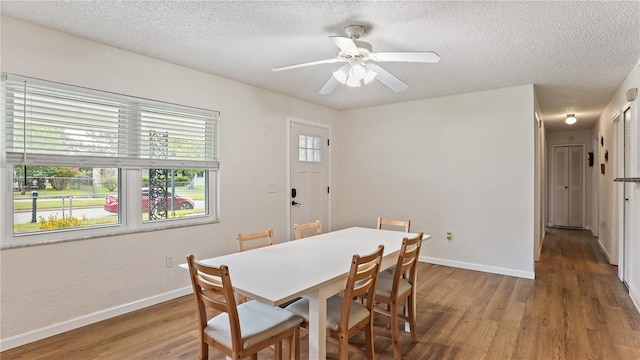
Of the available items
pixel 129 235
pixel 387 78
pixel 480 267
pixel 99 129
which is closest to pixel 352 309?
pixel 387 78

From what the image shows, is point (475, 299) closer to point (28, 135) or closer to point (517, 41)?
point (517, 41)

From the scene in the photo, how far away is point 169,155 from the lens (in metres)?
3.44

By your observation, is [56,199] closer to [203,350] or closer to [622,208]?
[203,350]

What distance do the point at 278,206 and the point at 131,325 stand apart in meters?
2.24

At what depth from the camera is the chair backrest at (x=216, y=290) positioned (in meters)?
1.58

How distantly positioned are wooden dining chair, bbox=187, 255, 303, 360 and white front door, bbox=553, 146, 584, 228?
8.55m

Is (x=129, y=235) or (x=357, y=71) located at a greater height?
(x=357, y=71)

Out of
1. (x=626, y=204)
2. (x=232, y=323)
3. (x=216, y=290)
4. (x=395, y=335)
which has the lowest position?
(x=395, y=335)

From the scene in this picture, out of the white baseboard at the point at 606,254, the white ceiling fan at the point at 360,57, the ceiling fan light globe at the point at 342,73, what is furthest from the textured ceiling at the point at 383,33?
the white baseboard at the point at 606,254

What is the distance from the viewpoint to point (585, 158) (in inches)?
304

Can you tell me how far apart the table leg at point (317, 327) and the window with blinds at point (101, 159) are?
88.6 inches

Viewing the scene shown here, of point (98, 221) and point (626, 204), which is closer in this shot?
point (98, 221)

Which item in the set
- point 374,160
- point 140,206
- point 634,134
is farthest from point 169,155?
point 634,134

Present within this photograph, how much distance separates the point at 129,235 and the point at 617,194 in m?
5.83
